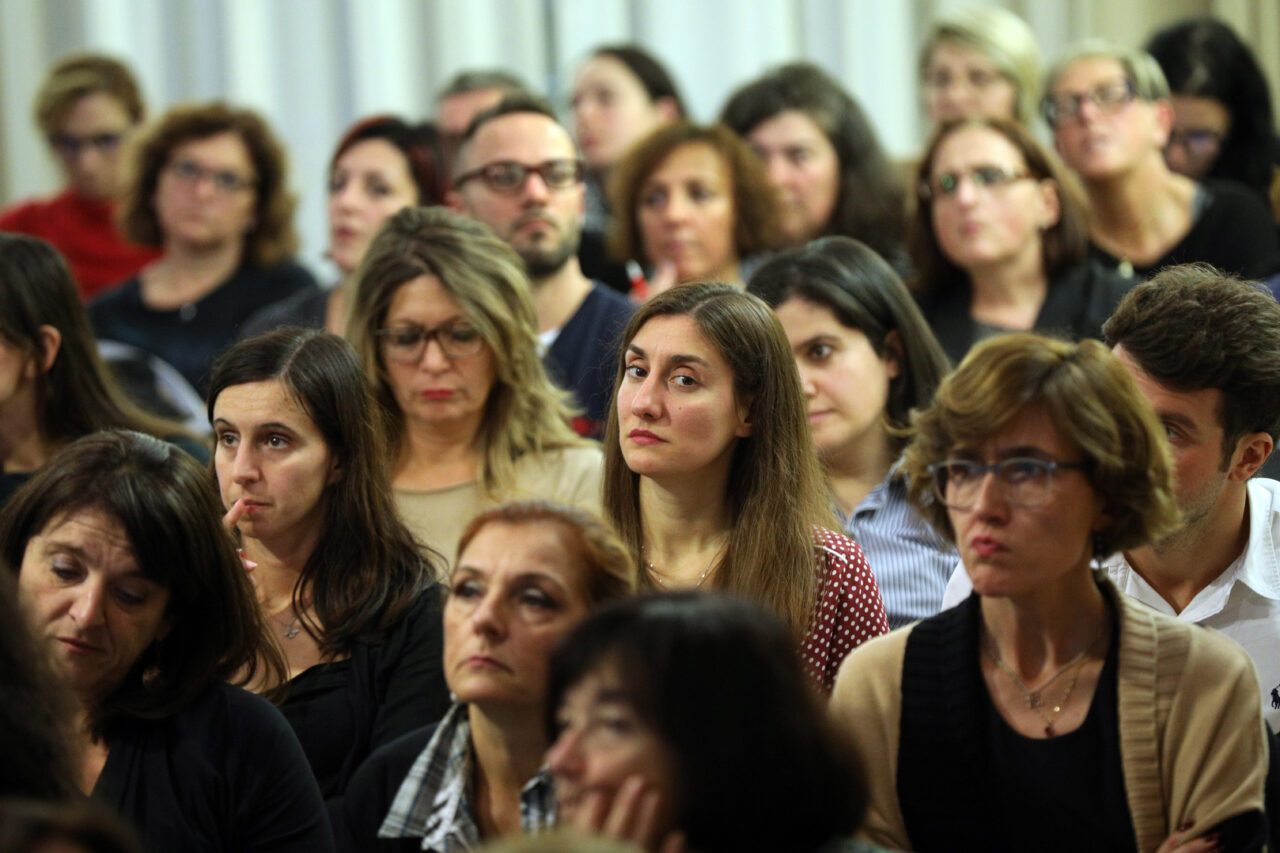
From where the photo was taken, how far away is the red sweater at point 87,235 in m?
4.99

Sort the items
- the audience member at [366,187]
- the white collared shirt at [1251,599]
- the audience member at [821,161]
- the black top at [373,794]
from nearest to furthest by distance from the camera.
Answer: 1. the black top at [373,794]
2. the white collared shirt at [1251,599]
3. the audience member at [366,187]
4. the audience member at [821,161]

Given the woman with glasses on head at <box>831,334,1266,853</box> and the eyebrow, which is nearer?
the woman with glasses on head at <box>831,334,1266,853</box>

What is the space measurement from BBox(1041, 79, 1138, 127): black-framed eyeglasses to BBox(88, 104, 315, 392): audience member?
1.93m

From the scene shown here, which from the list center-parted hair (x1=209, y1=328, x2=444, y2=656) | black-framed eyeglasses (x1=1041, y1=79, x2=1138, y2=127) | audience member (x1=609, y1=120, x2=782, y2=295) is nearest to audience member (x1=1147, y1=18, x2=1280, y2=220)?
black-framed eyeglasses (x1=1041, y1=79, x2=1138, y2=127)

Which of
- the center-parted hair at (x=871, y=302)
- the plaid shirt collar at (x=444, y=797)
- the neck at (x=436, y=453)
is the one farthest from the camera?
the neck at (x=436, y=453)

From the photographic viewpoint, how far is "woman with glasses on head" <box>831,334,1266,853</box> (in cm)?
175

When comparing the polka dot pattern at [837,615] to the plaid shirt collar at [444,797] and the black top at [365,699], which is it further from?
the plaid shirt collar at [444,797]

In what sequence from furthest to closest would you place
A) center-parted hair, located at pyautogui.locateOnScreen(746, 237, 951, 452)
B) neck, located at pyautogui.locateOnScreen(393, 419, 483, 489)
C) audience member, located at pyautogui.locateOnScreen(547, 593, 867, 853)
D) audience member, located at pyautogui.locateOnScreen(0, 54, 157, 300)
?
audience member, located at pyautogui.locateOnScreen(0, 54, 157, 300) < neck, located at pyautogui.locateOnScreen(393, 419, 483, 489) < center-parted hair, located at pyautogui.locateOnScreen(746, 237, 951, 452) < audience member, located at pyautogui.locateOnScreen(547, 593, 867, 853)

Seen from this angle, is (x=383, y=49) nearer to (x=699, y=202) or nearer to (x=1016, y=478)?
(x=699, y=202)

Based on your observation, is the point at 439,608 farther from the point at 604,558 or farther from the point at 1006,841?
the point at 1006,841

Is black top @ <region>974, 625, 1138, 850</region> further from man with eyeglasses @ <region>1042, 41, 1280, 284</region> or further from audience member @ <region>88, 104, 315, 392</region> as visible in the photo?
audience member @ <region>88, 104, 315, 392</region>

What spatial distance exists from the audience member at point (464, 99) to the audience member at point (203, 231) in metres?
0.47

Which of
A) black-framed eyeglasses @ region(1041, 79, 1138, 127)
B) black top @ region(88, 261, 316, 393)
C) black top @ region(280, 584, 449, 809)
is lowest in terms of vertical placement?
black top @ region(280, 584, 449, 809)

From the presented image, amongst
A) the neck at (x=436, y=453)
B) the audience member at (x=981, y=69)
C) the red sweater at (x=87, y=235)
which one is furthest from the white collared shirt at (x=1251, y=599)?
the red sweater at (x=87, y=235)
